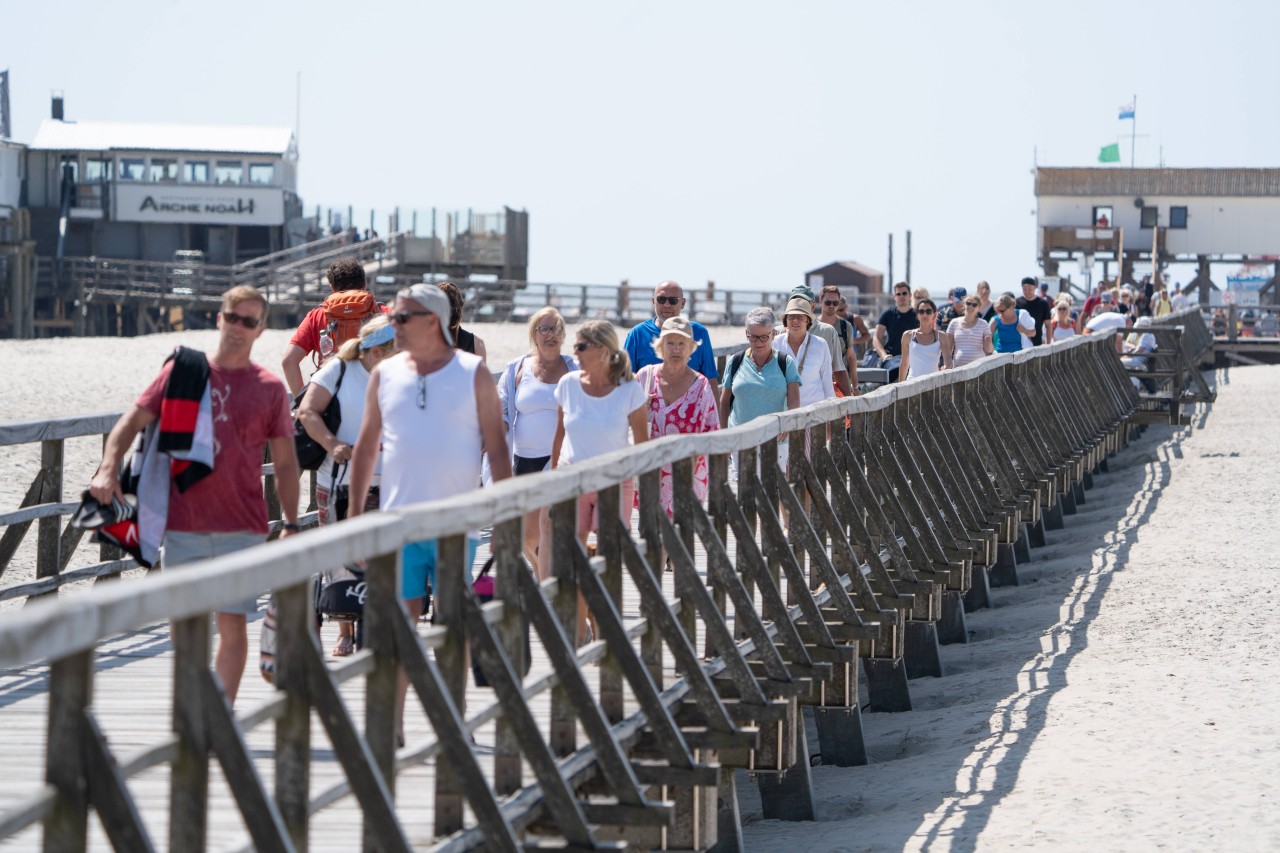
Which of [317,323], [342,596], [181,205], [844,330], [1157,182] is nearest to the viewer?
[342,596]

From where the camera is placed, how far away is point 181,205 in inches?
2485

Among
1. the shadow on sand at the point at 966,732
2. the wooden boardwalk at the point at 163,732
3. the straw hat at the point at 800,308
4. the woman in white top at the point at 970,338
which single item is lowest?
the shadow on sand at the point at 966,732

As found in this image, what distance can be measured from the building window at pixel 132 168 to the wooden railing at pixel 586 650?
5447 centimetres

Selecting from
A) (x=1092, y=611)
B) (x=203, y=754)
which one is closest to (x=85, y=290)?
(x=1092, y=611)

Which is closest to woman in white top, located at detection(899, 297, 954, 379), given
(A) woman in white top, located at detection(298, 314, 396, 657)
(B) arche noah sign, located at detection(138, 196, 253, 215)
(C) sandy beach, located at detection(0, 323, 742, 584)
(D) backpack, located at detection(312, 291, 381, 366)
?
(C) sandy beach, located at detection(0, 323, 742, 584)

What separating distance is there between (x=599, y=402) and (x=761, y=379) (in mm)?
2415

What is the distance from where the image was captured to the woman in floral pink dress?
887 cm

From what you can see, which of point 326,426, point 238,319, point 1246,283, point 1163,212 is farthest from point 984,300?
point 1246,283

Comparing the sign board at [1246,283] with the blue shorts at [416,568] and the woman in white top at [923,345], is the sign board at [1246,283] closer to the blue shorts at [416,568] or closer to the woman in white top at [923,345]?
the woman in white top at [923,345]

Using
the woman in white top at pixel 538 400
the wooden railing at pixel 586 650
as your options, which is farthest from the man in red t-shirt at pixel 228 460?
the woman in white top at pixel 538 400

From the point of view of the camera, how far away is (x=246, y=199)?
63.7 m

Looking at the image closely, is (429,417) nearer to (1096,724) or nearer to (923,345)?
(1096,724)

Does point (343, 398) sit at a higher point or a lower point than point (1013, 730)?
higher

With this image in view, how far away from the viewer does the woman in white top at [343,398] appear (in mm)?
7258
